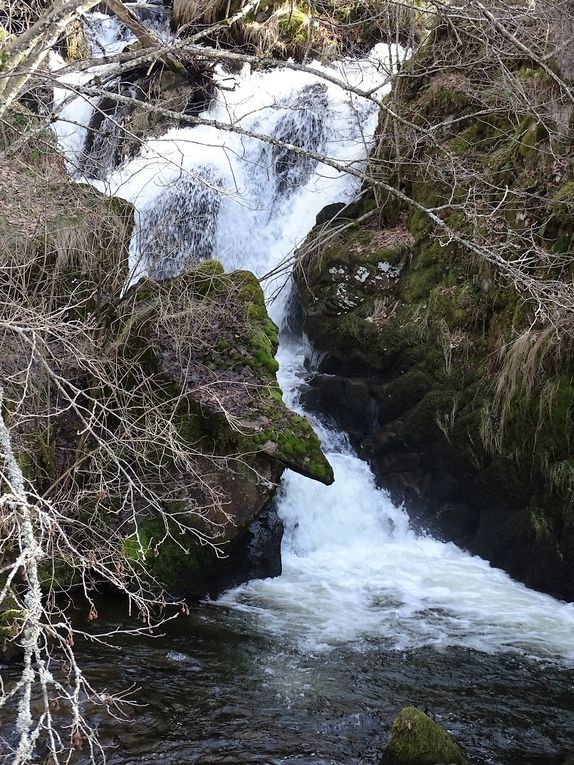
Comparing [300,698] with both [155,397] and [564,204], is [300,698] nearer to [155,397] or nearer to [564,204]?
[155,397]

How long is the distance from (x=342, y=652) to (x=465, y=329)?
12.5 feet

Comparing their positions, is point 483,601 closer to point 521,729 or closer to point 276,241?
point 521,729

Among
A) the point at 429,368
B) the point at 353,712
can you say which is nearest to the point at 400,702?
the point at 353,712

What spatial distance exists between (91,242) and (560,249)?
4.48 meters

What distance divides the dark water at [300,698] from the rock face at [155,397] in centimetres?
79

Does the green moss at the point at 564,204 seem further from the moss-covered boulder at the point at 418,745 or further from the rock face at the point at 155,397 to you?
the moss-covered boulder at the point at 418,745

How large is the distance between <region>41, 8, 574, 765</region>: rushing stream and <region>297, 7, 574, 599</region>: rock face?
43cm

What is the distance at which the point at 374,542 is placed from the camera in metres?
7.82

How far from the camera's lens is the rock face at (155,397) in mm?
6102

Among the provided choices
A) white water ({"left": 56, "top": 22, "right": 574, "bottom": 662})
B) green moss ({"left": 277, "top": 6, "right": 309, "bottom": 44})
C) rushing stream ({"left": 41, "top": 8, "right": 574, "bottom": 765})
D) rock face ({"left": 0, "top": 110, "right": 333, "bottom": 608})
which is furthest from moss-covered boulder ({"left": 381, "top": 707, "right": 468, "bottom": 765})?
green moss ({"left": 277, "top": 6, "right": 309, "bottom": 44})

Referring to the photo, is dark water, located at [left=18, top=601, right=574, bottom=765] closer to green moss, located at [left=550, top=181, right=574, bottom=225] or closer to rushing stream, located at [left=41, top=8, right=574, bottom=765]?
rushing stream, located at [left=41, top=8, right=574, bottom=765]

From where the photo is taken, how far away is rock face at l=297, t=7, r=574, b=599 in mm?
6449

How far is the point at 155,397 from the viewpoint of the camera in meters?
6.45

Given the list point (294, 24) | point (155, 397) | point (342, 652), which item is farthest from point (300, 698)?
point (294, 24)
